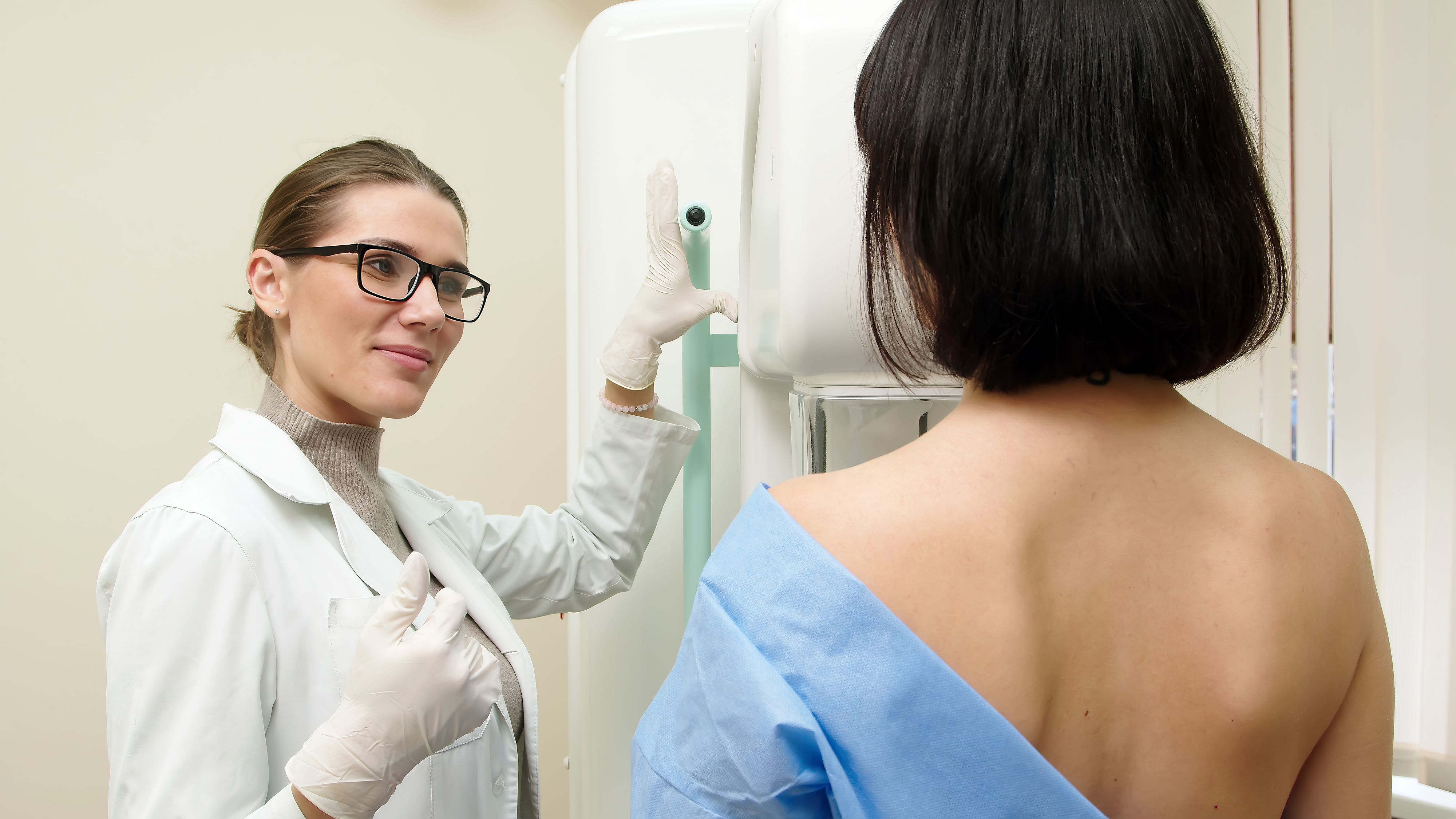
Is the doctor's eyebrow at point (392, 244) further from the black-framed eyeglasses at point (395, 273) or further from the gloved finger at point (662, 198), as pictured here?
the gloved finger at point (662, 198)

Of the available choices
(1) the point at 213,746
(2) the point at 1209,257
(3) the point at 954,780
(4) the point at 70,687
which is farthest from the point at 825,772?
(4) the point at 70,687

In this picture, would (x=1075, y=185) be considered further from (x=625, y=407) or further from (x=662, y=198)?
(x=625, y=407)

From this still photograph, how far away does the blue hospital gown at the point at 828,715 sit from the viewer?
1.47ft

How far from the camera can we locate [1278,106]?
1.02m

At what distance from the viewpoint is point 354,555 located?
0.93 meters

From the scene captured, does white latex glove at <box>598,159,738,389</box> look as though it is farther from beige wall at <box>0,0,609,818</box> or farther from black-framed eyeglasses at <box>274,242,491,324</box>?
beige wall at <box>0,0,609,818</box>

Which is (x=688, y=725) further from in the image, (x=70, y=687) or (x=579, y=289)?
(x=70, y=687)

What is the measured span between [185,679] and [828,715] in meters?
0.63

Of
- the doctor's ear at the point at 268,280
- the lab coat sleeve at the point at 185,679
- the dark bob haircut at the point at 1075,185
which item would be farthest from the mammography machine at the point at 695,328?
the lab coat sleeve at the point at 185,679

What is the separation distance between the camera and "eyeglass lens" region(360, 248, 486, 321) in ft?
3.27

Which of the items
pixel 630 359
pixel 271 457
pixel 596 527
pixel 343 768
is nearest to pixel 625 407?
pixel 630 359

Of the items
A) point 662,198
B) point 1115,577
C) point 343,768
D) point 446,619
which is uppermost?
point 662,198

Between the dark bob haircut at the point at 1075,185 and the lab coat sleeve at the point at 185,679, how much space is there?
0.72 metres

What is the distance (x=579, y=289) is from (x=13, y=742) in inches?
60.6
